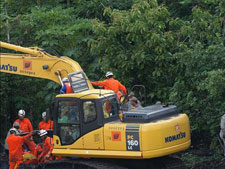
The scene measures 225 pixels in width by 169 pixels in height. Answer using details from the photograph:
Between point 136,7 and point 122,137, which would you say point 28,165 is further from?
point 136,7

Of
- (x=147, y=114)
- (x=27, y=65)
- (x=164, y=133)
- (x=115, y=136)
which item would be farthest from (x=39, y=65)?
(x=164, y=133)

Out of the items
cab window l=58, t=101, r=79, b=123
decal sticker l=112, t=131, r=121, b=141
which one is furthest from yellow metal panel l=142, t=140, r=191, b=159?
cab window l=58, t=101, r=79, b=123

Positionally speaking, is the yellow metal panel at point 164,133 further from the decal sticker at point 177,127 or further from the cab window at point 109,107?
the cab window at point 109,107

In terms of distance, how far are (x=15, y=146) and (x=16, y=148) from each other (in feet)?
0.20

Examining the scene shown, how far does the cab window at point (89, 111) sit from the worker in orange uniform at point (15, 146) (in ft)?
6.91

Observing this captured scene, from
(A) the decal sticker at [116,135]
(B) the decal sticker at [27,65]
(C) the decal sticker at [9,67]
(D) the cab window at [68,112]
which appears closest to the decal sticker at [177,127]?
(A) the decal sticker at [116,135]

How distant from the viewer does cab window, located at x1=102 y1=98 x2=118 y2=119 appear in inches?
473

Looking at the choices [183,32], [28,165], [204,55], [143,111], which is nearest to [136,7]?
[183,32]

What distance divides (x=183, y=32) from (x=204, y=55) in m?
1.29

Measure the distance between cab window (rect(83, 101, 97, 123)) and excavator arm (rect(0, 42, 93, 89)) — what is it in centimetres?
120

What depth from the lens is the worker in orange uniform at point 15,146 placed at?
1322 centimetres

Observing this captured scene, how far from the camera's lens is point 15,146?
13.3 meters

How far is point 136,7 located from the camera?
610 inches

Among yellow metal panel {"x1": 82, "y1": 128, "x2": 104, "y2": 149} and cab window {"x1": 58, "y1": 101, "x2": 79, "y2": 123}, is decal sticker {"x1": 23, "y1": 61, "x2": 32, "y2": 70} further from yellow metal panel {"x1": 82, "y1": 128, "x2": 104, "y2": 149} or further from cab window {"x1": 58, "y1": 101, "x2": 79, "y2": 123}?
yellow metal panel {"x1": 82, "y1": 128, "x2": 104, "y2": 149}
